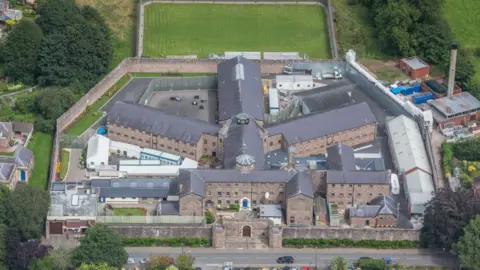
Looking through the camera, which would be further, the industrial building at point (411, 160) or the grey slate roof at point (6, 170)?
the industrial building at point (411, 160)

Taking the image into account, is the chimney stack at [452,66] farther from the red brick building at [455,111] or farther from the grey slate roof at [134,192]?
the grey slate roof at [134,192]

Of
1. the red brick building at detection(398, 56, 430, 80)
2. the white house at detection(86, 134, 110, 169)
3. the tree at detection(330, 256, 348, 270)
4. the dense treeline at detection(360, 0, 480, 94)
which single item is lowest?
the tree at detection(330, 256, 348, 270)

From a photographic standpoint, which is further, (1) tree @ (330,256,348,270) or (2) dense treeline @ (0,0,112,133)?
(2) dense treeline @ (0,0,112,133)

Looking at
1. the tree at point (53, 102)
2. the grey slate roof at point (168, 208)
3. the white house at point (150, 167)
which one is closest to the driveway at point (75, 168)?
the white house at point (150, 167)

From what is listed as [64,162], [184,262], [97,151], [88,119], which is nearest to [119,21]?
[88,119]

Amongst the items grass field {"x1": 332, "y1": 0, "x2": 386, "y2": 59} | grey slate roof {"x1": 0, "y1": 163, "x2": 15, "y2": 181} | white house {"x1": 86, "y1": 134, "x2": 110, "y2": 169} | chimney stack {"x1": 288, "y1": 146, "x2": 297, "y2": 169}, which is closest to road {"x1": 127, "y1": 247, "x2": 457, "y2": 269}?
chimney stack {"x1": 288, "y1": 146, "x2": 297, "y2": 169}

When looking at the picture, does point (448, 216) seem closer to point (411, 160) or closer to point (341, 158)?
point (411, 160)

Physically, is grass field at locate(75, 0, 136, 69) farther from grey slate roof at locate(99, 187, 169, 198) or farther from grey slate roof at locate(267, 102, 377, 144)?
grey slate roof at locate(99, 187, 169, 198)
